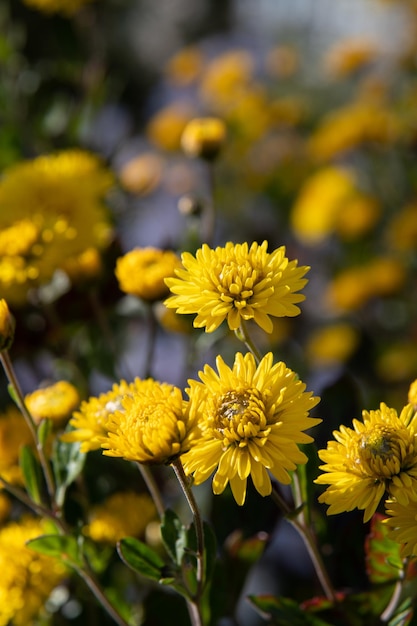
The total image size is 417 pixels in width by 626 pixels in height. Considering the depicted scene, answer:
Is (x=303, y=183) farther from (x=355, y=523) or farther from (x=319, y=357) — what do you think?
(x=355, y=523)

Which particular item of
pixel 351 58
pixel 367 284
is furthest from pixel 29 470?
pixel 351 58

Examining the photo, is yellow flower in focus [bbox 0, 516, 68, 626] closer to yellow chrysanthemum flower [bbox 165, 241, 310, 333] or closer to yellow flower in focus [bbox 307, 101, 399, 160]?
yellow chrysanthemum flower [bbox 165, 241, 310, 333]

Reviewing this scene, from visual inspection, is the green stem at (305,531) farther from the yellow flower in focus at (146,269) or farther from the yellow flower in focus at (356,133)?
the yellow flower in focus at (356,133)

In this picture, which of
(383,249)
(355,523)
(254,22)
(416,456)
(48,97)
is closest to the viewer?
(416,456)

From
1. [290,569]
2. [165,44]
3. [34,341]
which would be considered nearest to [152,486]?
[34,341]

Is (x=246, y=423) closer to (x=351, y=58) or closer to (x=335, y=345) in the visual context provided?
(x=335, y=345)
